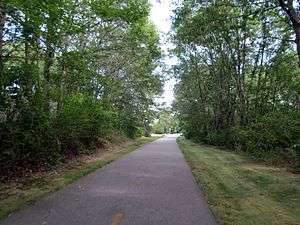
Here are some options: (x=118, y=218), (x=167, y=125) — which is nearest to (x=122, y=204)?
(x=118, y=218)

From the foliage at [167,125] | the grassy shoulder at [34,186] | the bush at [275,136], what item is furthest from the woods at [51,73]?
the foliage at [167,125]

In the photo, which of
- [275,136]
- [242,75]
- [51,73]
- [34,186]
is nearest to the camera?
[34,186]

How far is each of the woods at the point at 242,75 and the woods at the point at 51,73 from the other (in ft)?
13.7

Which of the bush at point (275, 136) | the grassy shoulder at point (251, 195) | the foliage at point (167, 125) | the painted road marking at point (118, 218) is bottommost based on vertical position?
the painted road marking at point (118, 218)

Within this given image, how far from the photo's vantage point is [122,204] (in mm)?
8062

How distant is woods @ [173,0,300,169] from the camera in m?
16.9

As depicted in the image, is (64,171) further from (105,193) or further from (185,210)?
(185,210)

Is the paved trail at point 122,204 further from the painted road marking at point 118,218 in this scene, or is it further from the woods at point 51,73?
the woods at point 51,73

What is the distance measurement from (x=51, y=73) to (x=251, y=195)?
460 inches

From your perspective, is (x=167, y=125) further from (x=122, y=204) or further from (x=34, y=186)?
(x=122, y=204)

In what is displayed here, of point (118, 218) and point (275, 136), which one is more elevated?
point (275, 136)

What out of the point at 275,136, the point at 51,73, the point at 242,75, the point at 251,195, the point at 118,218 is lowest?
the point at 118,218

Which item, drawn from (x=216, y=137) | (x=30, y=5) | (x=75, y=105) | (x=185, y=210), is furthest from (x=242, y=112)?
(x=185, y=210)

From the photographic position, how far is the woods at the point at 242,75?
1694 cm
